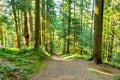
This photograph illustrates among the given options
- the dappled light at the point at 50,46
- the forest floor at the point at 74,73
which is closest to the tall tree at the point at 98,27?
the dappled light at the point at 50,46

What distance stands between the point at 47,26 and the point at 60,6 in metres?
5.59

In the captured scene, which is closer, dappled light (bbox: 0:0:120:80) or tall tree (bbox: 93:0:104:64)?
dappled light (bbox: 0:0:120:80)

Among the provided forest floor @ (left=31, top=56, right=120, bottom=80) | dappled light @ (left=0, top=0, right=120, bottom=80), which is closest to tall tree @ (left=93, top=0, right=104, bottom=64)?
dappled light @ (left=0, top=0, right=120, bottom=80)

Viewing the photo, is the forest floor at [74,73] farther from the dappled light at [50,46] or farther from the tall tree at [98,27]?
the tall tree at [98,27]

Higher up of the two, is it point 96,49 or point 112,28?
point 112,28

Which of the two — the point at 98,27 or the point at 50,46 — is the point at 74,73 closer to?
the point at 98,27

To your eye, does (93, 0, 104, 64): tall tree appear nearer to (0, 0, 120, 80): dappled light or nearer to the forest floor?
(0, 0, 120, 80): dappled light

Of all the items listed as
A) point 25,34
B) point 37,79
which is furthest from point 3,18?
point 37,79

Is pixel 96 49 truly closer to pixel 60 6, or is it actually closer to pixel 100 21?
pixel 100 21

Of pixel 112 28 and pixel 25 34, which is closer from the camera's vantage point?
pixel 25 34

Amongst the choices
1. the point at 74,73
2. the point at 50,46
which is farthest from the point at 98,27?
the point at 50,46

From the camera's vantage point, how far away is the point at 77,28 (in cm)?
3381

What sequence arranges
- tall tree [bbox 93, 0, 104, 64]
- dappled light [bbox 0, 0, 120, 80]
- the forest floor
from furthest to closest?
tall tree [bbox 93, 0, 104, 64] → dappled light [bbox 0, 0, 120, 80] → the forest floor

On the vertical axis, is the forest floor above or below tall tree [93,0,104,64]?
below
